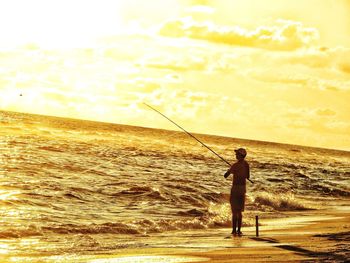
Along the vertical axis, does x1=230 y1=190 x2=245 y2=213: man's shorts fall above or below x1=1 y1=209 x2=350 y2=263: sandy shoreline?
above

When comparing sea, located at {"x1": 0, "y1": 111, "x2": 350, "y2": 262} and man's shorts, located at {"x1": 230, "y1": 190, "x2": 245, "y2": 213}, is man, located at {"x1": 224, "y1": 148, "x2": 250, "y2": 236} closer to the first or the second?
man's shorts, located at {"x1": 230, "y1": 190, "x2": 245, "y2": 213}

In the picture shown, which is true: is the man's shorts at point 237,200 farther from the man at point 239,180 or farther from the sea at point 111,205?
the sea at point 111,205

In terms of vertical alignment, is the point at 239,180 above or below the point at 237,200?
above

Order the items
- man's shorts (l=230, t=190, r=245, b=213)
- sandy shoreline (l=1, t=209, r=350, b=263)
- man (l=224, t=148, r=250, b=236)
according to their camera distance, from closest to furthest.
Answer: sandy shoreline (l=1, t=209, r=350, b=263)
man (l=224, t=148, r=250, b=236)
man's shorts (l=230, t=190, r=245, b=213)

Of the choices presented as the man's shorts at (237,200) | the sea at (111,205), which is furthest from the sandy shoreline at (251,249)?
the man's shorts at (237,200)

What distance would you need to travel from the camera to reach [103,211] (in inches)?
614

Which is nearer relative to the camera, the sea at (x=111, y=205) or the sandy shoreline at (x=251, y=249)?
the sandy shoreline at (x=251, y=249)

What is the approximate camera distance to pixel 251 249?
9.75m

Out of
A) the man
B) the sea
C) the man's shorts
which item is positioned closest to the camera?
the sea

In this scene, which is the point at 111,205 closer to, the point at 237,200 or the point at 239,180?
the point at 237,200

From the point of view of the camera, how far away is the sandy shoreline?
886cm

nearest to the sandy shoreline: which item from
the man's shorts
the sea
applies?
the sea

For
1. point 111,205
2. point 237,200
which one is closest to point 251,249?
point 237,200

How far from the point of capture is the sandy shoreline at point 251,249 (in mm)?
8859
